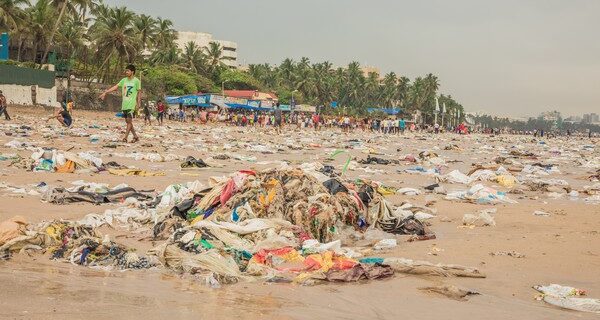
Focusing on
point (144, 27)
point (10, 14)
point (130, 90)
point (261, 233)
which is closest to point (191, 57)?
point (144, 27)

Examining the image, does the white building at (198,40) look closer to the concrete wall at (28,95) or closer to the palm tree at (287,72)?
the palm tree at (287,72)

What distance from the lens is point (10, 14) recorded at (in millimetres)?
47500

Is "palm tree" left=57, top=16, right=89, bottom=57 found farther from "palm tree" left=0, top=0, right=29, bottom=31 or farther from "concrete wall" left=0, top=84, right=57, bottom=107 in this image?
"concrete wall" left=0, top=84, right=57, bottom=107

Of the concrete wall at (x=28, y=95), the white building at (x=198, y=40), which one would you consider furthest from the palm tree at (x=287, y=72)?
the concrete wall at (x=28, y=95)

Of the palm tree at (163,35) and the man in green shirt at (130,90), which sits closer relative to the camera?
the man in green shirt at (130,90)

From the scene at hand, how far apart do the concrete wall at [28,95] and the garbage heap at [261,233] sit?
105ft

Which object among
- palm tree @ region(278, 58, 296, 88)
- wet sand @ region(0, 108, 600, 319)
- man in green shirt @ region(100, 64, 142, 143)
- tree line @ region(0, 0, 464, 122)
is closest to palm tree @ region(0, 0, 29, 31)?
tree line @ region(0, 0, 464, 122)

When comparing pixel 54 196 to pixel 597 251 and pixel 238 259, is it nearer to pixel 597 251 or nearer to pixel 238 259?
pixel 238 259

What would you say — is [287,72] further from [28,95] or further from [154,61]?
[28,95]

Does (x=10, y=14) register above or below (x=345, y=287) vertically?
above

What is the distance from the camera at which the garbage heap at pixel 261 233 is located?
14.8 feet

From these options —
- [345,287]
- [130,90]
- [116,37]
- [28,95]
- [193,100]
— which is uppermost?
[116,37]

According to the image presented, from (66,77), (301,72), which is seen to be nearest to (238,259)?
(66,77)

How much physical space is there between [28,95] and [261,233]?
35651 mm
